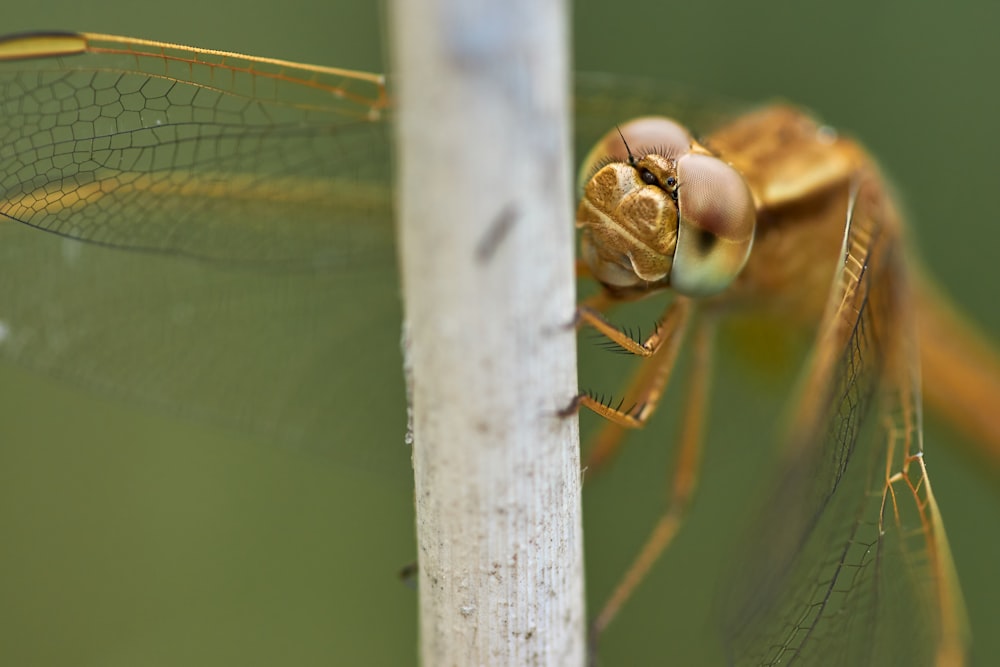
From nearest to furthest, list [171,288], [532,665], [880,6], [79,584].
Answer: [532,665] < [171,288] < [79,584] < [880,6]

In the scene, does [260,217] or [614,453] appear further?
Result: [614,453]

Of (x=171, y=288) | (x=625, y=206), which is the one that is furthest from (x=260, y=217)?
(x=625, y=206)

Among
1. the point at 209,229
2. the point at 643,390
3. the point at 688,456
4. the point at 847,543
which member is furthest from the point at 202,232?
the point at 847,543

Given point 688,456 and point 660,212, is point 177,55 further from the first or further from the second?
point 688,456

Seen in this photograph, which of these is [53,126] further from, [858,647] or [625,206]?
[858,647]

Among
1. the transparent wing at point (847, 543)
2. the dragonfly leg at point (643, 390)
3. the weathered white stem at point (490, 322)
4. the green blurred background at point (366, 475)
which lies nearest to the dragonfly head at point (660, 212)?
the dragonfly leg at point (643, 390)

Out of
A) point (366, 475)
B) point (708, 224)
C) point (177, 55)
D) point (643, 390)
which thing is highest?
point (177, 55)
